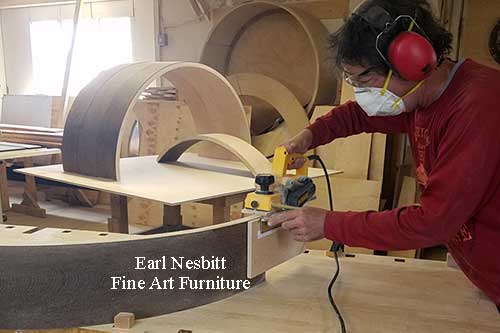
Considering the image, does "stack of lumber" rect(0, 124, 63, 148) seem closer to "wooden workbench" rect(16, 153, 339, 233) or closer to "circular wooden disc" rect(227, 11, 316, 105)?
"circular wooden disc" rect(227, 11, 316, 105)

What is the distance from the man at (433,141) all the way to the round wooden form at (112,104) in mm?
1199

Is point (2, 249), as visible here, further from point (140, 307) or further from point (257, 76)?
point (257, 76)

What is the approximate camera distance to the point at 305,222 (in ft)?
3.55

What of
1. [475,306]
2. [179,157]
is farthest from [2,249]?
[179,157]

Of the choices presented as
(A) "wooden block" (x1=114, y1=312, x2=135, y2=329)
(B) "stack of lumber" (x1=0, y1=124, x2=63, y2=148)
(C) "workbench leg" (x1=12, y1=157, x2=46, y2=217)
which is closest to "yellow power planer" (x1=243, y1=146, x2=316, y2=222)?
(A) "wooden block" (x1=114, y1=312, x2=135, y2=329)

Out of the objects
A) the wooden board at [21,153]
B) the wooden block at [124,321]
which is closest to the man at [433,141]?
the wooden block at [124,321]

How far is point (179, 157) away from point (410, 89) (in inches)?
72.7

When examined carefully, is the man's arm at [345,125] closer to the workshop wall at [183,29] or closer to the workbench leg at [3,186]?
the workshop wall at [183,29]

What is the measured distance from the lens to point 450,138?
935 mm

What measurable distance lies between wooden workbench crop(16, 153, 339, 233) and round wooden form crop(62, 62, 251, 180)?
97 mm

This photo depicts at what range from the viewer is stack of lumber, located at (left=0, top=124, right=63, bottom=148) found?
4.43 m

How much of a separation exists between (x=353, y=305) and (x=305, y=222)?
0.89ft

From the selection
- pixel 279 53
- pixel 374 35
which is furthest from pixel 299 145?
pixel 279 53

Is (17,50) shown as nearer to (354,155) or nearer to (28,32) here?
(28,32)
